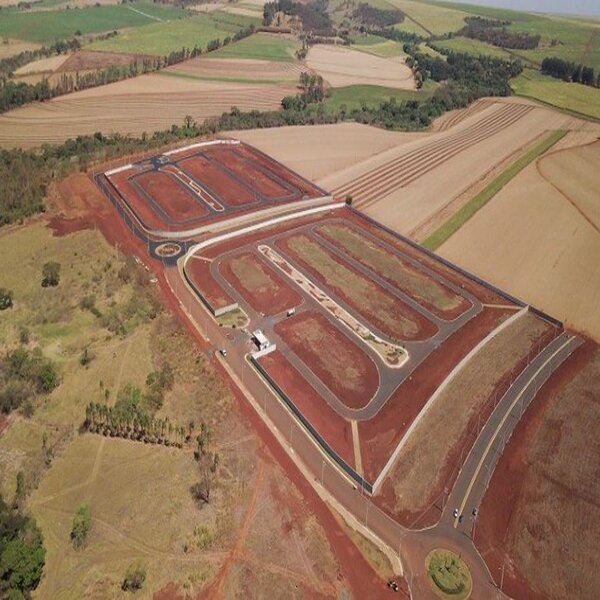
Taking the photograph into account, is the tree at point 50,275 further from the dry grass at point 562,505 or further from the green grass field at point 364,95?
the green grass field at point 364,95

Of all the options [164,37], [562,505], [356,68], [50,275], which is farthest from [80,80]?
[562,505]

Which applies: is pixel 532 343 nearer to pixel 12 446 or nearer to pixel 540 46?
pixel 12 446

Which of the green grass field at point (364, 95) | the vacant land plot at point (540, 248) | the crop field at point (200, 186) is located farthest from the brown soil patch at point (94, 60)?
the vacant land plot at point (540, 248)

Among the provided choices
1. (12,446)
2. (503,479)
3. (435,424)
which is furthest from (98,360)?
(503,479)

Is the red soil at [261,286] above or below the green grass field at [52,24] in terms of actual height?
below

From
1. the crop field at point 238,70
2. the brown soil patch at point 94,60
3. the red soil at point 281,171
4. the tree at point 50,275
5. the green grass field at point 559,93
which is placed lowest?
the tree at point 50,275

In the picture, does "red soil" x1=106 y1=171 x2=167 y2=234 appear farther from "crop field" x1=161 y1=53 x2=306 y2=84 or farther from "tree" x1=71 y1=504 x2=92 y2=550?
"crop field" x1=161 y1=53 x2=306 y2=84
